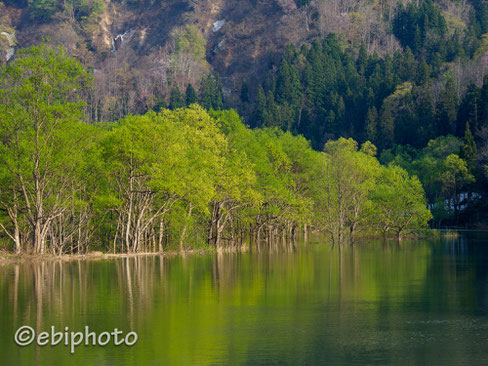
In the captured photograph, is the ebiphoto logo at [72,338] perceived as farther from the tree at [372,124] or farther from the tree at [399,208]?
the tree at [372,124]

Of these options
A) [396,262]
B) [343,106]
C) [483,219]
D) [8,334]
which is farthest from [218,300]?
[343,106]

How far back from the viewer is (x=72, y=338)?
29438 millimetres

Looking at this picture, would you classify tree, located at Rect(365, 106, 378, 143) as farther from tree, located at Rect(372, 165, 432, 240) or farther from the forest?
tree, located at Rect(372, 165, 432, 240)

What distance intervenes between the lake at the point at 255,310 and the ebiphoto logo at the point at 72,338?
42 cm

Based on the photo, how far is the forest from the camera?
64.4m

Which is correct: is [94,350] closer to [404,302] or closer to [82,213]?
[404,302]

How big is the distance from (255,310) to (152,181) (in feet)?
118

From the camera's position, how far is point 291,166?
332ft

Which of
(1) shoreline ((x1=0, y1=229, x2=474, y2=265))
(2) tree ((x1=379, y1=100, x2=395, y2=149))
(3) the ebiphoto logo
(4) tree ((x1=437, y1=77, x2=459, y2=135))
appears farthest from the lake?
(2) tree ((x1=379, y1=100, x2=395, y2=149))

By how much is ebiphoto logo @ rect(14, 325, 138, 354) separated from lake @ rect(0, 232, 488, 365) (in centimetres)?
42

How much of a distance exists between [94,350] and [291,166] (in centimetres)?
7495

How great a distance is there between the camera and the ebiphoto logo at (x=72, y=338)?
28.6 metres

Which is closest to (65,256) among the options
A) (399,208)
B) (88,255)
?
(88,255)

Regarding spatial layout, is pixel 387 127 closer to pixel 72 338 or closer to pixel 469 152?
pixel 469 152
